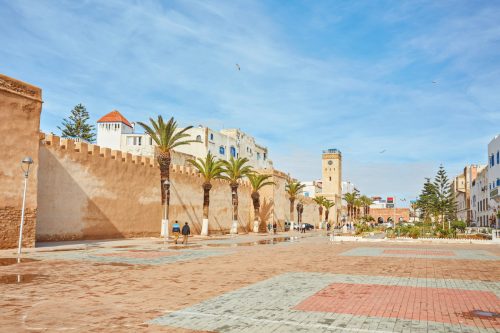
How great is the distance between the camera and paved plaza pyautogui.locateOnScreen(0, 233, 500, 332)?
649 centimetres

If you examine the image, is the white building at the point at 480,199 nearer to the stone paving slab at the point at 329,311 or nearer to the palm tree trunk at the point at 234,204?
the palm tree trunk at the point at 234,204

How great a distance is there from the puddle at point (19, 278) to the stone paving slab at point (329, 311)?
5.08m

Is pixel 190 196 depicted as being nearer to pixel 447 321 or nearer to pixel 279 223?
pixel 279 223

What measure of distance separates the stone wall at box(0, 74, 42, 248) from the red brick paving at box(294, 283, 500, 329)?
1525 cm

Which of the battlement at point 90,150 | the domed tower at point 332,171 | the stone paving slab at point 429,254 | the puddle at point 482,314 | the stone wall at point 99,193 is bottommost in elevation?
the stone paving slab at point 429,254

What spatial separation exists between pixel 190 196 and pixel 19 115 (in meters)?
19.8

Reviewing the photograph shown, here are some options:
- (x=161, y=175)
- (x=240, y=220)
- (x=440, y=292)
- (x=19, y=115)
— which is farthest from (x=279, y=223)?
(x=440, y=292)

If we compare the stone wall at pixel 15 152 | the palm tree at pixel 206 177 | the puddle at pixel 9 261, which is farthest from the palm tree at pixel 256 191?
the puddle at pixel 9 261

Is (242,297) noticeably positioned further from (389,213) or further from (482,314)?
(389,213)

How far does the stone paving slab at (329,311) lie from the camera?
6387 millimetres

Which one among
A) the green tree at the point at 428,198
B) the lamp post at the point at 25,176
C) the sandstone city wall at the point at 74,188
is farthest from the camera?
the green tree at the point at 428,198

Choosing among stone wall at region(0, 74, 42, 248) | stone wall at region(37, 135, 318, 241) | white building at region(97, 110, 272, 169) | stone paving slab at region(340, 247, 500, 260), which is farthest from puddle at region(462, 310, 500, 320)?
white building at region(97, 110, 272, 169)

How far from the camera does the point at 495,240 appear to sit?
31.4m

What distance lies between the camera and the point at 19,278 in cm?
1066
